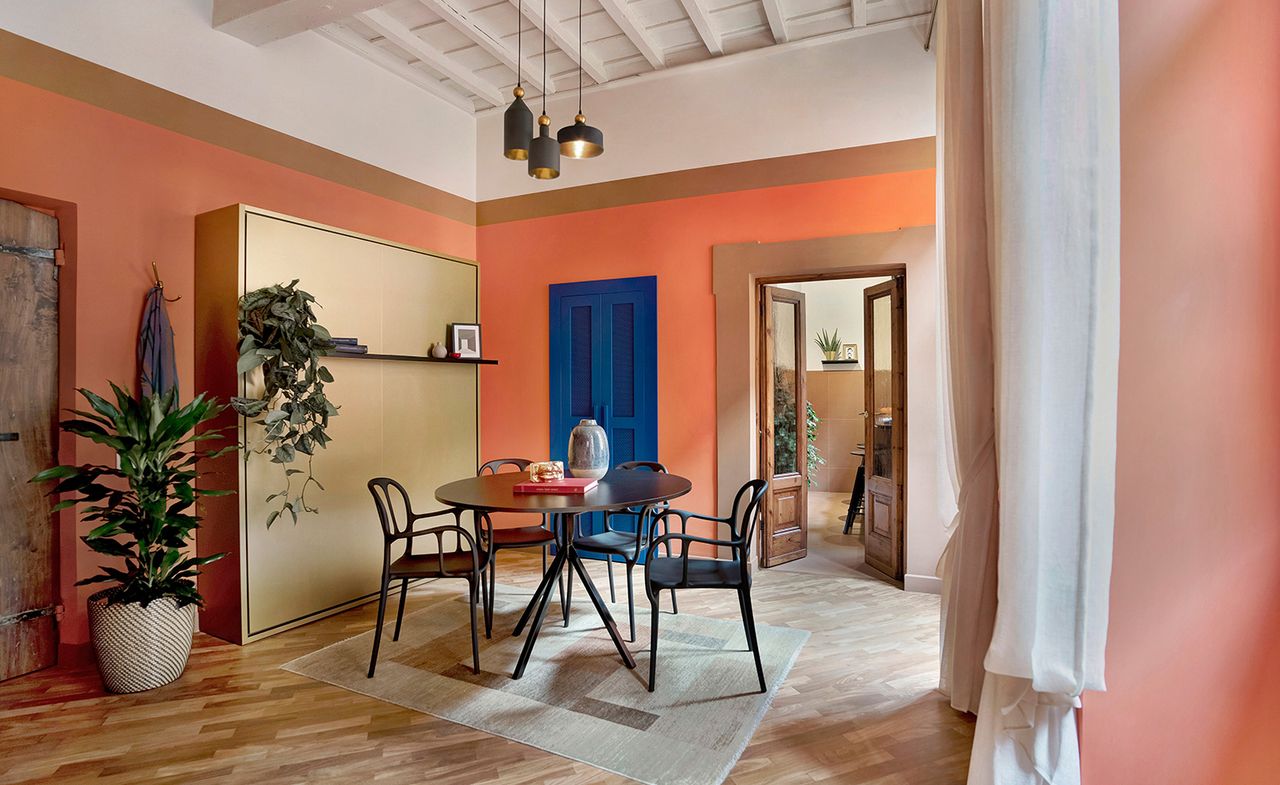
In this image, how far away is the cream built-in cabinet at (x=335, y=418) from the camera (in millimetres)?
3428

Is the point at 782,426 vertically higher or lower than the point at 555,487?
higher

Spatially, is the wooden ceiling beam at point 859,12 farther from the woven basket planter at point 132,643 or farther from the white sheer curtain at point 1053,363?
the woven basket planter at point 132,643

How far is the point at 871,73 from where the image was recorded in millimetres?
4332

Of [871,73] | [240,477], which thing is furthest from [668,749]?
[871,73]

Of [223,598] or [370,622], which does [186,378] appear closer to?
[223,598]

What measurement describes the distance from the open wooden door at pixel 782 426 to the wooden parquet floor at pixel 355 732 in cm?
155

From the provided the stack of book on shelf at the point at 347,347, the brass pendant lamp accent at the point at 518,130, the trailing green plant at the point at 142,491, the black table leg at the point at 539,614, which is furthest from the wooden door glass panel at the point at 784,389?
the trailing green plant at the point at 142,491

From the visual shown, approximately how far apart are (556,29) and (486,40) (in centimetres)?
52

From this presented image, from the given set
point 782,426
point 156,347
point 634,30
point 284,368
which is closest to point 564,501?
point 284,368

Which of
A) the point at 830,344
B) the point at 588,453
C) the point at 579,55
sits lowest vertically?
the point at 588,453

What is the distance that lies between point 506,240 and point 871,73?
3088 millimetres

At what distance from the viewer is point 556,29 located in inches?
173

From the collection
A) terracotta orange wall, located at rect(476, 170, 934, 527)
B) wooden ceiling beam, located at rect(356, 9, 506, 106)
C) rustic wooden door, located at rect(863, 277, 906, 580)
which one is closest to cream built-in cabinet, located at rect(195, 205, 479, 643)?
terracotta orange wall, located at rect(476, 170, 934, 527)

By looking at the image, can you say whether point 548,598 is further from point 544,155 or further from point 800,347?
point 800,347
